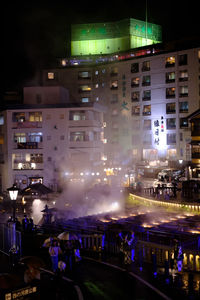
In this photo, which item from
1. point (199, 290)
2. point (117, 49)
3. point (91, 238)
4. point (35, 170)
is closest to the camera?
point (199, 290)

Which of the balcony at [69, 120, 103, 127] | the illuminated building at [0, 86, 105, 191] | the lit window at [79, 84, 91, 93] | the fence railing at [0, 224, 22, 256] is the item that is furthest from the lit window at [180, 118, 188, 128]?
the fence railing at [0, 224, 22, 256]

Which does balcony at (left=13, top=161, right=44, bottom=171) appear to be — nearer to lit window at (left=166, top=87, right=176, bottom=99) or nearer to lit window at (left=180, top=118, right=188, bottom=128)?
lit window at (left=180, top=118, right=188, bottom=128)

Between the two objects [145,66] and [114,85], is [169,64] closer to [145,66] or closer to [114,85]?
[145,66]

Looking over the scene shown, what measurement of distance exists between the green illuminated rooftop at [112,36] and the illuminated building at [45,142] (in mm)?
16153

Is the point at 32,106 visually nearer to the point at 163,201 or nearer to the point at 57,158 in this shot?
the point at 57,158

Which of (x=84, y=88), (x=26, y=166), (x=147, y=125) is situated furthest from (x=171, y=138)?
(x=26, y=166)

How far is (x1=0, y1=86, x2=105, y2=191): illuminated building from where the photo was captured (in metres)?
46.1

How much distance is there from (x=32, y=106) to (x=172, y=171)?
19997 millimetres

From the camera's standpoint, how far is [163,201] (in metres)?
23.5

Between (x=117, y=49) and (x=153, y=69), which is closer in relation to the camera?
(x=153, y=69)

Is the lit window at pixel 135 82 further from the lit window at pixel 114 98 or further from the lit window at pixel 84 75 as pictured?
the lit window at pixel 84 75

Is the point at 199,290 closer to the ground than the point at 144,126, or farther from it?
closer to the ground

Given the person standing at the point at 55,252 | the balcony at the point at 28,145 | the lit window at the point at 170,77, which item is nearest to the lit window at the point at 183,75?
the lit window at the point at 170,77

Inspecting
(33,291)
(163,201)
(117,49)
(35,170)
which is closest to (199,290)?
(33,291)
